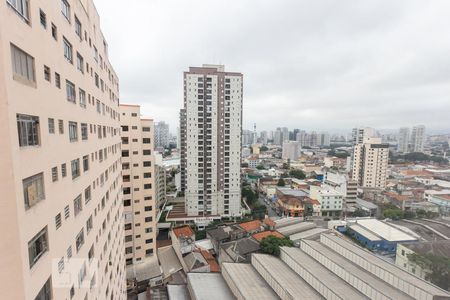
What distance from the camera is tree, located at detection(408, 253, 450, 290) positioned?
64.5 ft

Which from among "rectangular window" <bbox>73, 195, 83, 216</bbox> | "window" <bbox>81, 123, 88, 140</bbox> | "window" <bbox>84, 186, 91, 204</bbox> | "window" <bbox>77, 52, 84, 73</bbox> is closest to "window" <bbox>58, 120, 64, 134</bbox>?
"window" <bbox>81, 123, 88, 140</bbox>

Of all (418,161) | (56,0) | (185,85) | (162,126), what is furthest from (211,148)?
(162,126)

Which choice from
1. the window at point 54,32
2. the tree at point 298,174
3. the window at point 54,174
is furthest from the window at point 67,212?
the tree at point 298,174

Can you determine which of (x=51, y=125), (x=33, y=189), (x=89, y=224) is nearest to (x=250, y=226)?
(x=89, y=224)

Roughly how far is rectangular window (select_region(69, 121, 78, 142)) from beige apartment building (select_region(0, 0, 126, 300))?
33mm

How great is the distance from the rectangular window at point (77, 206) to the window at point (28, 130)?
10.3ft

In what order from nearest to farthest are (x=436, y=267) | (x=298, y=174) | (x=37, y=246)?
(x=37, y=246)
(x=436, y=267)
(x=298, y=174)

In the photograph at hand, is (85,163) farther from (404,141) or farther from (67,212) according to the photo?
(404,141)

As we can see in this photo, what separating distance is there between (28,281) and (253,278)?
18.0 m

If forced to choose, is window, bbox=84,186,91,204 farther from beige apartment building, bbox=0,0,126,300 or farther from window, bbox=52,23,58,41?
window, bbox=52,23,58,41

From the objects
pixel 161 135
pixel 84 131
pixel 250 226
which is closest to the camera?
pixel 84 131

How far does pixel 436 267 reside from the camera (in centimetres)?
2027

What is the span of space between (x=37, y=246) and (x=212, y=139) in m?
32.6

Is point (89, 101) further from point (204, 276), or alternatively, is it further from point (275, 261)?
point (275, 261)
